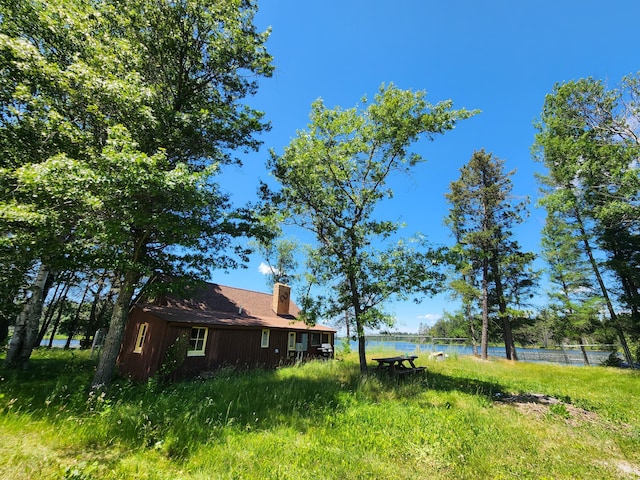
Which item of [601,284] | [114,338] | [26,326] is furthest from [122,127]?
[601,284]

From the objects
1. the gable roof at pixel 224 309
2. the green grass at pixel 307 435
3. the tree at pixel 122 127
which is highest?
the tree at pixel 122 127

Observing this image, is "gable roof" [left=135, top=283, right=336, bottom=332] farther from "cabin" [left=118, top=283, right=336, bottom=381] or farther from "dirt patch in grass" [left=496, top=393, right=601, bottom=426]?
"dirt patch in grass" [left=496, top=393, right=601, bottom=426]

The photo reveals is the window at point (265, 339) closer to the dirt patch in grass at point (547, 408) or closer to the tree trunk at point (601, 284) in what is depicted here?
the dirt patch in grass at point (547, 408)

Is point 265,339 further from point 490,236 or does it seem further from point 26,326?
point 490,236

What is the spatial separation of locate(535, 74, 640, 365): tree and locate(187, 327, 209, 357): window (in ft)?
66.3

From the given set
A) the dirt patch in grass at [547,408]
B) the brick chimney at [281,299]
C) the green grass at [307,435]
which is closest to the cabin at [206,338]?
the brick chimney at [281,299]

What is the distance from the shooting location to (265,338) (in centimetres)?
1587

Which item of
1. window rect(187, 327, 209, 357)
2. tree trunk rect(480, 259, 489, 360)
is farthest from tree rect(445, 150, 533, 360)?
window rect(187, 327, 209, 357)

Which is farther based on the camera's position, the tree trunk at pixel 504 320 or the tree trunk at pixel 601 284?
the tree trunk at pixel 504 320

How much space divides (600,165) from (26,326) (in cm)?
2698

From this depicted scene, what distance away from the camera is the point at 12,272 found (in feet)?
29.0

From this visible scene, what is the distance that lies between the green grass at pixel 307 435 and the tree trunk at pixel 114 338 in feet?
2.48

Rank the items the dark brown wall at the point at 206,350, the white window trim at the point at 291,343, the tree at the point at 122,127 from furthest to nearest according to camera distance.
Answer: the white window trim at the point at 291,343 → the dark brown wall at the point at 206,350 → the tree at the point at 122,127

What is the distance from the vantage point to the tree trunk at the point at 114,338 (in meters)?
7.71
